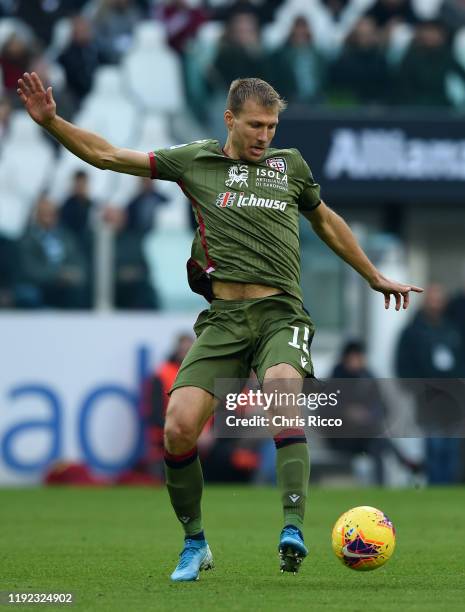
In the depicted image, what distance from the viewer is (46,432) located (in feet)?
53.1

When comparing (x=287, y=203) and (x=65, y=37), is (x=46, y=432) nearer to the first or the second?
(x=65, y=37)

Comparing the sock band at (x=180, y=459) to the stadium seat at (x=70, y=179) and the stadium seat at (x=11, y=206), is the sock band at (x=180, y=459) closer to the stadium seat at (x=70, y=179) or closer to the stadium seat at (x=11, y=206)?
the stadium seat at (x=11, y=206)

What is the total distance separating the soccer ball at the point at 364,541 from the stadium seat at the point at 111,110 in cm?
1270

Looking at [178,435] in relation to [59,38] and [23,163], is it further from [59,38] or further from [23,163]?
[59,38]

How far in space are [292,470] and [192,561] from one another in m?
0.70

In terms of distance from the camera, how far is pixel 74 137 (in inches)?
279

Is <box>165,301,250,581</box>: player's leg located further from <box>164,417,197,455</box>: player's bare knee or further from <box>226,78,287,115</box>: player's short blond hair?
<box>226,78,287,115</box>: player's short blond hair

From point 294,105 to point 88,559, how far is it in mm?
11013

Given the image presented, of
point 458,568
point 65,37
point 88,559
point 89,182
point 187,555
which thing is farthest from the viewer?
point 65,37

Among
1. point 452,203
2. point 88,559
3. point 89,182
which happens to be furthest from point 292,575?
point 452,203

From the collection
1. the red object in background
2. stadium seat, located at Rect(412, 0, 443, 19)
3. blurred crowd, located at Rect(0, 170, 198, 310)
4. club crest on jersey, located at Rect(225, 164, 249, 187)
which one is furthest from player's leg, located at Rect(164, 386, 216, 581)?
stadium seat, located at Rect(412, 0, 443, 19)

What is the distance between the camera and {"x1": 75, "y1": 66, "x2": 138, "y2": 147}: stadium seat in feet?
63.2

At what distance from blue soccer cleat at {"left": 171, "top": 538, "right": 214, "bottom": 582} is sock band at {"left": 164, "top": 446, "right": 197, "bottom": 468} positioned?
389 millimetres

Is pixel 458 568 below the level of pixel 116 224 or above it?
below
